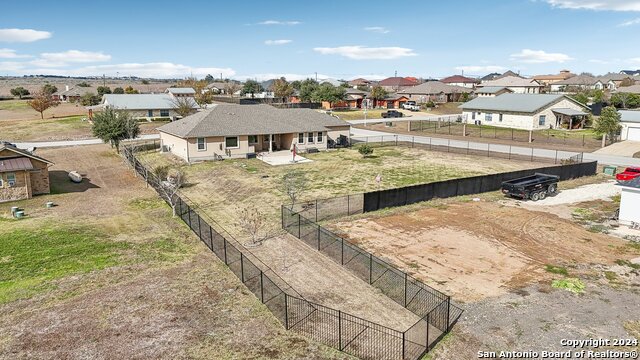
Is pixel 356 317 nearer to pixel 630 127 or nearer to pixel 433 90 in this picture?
pixel 630 127

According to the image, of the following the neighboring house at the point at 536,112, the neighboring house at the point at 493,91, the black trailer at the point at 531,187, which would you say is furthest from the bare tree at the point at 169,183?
the neighboring house at the point at 493,91

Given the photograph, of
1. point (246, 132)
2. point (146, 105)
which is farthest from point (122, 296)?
point (146, 105)

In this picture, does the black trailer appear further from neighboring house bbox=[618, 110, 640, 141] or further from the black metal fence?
neighboring house bbox=[618, 110, 640, 141]

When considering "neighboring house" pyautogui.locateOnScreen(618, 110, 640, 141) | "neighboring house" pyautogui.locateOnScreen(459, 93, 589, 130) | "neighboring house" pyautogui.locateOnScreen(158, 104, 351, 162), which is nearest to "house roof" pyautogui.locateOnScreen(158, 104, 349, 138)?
"neighboring house" pyautogui.locateOnScreen(158, 104, 351, 162)

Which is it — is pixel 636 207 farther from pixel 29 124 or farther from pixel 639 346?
pixel 29 124

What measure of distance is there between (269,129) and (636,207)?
3473cm

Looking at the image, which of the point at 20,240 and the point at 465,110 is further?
the point at 465,110

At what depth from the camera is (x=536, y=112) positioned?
68.2 m

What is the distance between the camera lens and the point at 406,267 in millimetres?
20938

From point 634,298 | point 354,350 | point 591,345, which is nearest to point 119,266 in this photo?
point 354,350

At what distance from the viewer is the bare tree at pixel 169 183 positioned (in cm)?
2983

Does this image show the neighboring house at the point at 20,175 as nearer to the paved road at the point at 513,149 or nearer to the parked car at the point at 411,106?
the paved road at the point at 513,149

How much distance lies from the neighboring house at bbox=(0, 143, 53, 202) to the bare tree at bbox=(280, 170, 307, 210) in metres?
18.4

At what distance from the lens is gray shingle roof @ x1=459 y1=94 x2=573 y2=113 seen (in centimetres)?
6925
